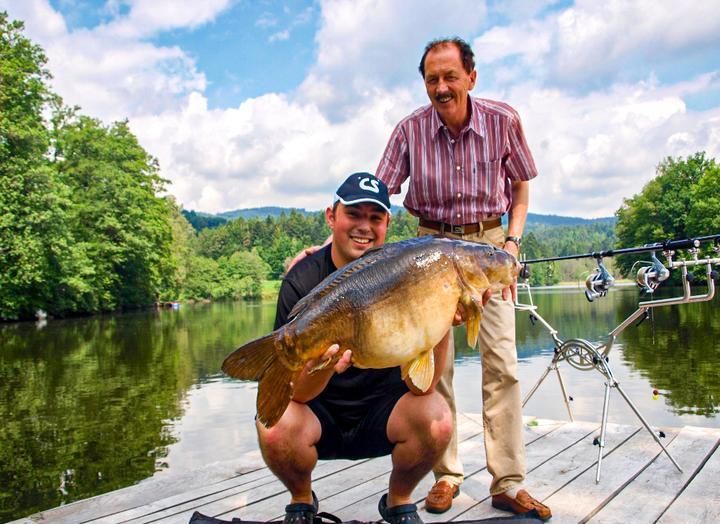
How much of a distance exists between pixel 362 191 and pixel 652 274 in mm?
2349

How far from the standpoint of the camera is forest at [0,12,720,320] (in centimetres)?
2634

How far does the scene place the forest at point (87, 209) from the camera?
26.3 metres

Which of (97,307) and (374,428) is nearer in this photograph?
(374,428)

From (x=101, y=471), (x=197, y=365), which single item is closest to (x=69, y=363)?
(x=197, y=365)

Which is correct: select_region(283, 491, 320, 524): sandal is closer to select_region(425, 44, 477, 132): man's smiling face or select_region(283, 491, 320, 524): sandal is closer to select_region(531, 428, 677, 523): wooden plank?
select_region(531, 428, 677, 523): wooden plank

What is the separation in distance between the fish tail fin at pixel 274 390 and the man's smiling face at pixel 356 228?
2.67 feet

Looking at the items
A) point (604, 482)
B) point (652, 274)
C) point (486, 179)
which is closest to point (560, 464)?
point (604, 482)

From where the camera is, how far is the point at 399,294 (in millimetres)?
2490

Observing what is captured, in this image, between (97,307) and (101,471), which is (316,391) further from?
(97,307)

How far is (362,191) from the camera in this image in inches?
121

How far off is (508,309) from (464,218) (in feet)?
2.03

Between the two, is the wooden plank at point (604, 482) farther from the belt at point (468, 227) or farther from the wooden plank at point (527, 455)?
the belt at point (468, 227)

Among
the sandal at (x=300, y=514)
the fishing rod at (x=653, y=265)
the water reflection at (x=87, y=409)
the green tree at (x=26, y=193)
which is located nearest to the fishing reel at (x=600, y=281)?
the fishing rod at (x=653, y=265)

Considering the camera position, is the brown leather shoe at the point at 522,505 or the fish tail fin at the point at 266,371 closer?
the fish tail fin at the point at 266,371
